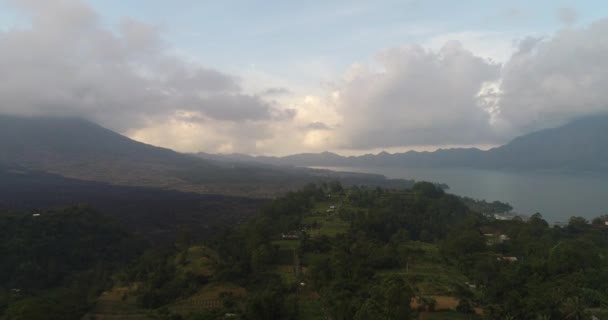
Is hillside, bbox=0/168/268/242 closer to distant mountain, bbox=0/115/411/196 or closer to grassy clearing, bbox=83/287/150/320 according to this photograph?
distant mountain, bbox=0/115/411/196

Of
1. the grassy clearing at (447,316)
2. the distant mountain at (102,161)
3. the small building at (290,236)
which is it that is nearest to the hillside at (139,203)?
the small building at (290,236)

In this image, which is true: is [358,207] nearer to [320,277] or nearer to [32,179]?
[320,277]

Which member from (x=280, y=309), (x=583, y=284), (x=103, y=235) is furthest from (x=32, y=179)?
(x=583, y=284)

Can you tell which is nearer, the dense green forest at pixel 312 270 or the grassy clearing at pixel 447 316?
the dense green forest at pixel 312 270

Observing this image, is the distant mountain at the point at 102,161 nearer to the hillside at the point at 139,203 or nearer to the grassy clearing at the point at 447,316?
the hillside at the point at 139,203

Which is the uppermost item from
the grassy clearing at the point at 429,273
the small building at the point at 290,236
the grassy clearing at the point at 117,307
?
the small building at the point at 290,236

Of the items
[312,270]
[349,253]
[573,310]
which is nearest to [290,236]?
[349,253]

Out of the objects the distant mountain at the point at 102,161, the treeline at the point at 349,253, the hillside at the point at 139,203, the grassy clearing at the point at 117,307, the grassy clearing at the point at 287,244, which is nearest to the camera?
the treeline at the point at 349,253
